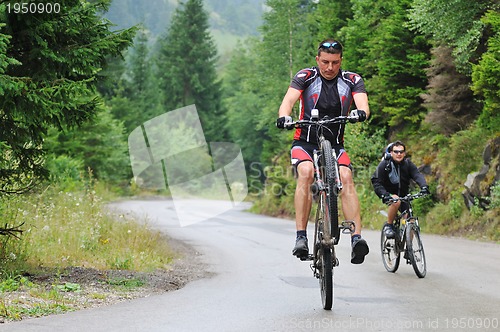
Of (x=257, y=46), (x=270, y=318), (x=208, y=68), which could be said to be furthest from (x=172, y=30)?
(x=270, y=318)

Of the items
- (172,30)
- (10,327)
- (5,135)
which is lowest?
(10,327)

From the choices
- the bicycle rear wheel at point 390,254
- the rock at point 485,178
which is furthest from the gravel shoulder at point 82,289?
the rock at point 485,178

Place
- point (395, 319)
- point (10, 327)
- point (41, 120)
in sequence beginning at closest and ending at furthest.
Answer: point (10, 327) → point (395, 319) → point (41, 120)

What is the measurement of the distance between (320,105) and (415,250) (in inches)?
141

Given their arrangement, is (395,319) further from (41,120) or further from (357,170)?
(357,170)

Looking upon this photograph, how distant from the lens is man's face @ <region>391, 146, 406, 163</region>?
1110 cm

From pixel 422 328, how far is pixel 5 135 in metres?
5.74

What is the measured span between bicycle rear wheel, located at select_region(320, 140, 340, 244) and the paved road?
2.72ft

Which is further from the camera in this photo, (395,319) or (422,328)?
(395,319)

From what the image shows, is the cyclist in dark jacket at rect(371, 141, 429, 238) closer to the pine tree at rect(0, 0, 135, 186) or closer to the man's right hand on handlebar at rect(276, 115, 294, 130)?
the man's right hand on handlebar at rect(276, 115, 294, 130)

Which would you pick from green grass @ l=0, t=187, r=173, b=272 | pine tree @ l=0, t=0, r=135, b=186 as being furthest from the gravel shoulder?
pine tree @ l=0, t=0, r=135, b=186

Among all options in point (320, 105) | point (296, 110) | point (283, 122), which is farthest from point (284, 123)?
point (296, 110)

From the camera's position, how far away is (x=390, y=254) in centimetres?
1122

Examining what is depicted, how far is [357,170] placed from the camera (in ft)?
96.7
